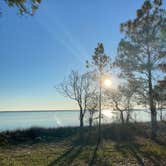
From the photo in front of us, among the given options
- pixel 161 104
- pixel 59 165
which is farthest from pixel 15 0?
pixel 161 104

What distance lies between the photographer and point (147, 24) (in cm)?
1555

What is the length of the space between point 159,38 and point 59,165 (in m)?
11.0

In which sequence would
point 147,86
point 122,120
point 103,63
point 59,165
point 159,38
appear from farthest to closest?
point 122,120
point 103,63
point 147,86
point 159,38
point 59,165

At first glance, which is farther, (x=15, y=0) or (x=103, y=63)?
(x=103, y=63)

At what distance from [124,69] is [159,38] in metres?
3.15

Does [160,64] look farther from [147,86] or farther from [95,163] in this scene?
[95,163]

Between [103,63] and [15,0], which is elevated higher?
[103,63]

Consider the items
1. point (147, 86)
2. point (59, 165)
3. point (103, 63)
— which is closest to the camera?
point (59, 165)

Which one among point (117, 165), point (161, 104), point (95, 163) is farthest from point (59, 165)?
point (161, 104)

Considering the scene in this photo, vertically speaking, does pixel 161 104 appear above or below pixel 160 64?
below

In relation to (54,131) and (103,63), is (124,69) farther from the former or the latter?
(54,131)

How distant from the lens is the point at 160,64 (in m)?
15.7

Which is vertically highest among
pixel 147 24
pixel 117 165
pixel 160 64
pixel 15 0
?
pixel 147 24

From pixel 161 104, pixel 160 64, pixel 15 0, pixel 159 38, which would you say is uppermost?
pixel 159 38
